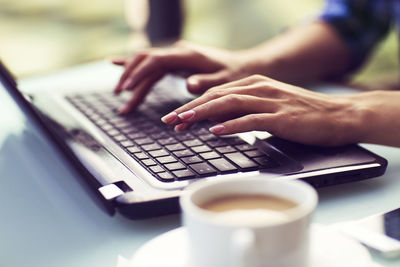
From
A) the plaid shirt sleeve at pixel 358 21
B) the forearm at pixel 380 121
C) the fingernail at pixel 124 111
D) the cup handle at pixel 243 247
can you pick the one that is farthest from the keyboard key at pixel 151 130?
the plaid shirt sleeve at pixel 358 21

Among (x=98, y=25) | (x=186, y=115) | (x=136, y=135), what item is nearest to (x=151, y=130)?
(x=136, y=135)

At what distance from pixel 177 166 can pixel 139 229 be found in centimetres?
9

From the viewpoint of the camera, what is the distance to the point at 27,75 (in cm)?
121

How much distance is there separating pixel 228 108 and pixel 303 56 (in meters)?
0.49

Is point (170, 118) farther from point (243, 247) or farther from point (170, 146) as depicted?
point (243, 247)

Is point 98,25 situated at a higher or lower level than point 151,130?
lower

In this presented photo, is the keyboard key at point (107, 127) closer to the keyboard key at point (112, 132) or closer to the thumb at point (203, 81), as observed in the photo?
the keyboard key at point (112, 132)

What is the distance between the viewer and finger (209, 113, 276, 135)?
656mm

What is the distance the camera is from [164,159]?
0.66 m

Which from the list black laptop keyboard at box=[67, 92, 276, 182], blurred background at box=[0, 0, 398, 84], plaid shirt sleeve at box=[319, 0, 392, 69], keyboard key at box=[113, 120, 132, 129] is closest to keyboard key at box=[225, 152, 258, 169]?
black laptop keyboard at box=[67, 92, 276, 182]

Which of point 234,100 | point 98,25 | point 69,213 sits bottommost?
point 98,25

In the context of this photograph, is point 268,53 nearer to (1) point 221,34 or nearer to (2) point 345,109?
(2) point 345,109

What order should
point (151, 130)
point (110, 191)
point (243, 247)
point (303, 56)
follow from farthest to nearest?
point (303, 56), point (151, 130), point (110, 191), point (243, 247)

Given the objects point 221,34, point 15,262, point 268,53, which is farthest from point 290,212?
point 221,34
